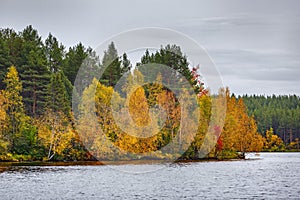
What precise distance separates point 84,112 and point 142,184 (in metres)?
32.2

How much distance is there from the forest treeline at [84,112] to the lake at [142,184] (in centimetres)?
1096

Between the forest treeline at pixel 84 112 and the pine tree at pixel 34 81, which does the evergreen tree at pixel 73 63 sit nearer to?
the forest treeline at pixel 84 112

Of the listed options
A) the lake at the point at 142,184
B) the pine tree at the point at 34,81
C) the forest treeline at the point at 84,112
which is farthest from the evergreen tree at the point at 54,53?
the lake at the point at 142,184

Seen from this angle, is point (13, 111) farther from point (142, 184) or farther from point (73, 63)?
point (142, 184)

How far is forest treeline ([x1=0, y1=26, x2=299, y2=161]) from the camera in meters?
72.9

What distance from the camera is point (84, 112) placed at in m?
78.0

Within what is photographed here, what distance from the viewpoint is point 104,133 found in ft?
252

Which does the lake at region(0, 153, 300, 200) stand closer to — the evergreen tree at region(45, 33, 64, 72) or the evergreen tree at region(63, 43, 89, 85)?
the evergreen tree at region(63, 43, 89, 85)

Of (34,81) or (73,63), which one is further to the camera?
(73,63)

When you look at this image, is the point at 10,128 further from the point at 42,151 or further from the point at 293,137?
the point at 293,137

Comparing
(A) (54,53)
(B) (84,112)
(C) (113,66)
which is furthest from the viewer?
(A) (54,53)

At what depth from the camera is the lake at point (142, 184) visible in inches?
1533

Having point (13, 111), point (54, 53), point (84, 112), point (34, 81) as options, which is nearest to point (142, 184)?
point (84, 112)

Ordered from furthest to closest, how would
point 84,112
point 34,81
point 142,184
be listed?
point 34,81
point 84,112
point 142,184
